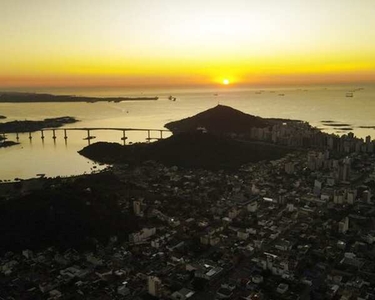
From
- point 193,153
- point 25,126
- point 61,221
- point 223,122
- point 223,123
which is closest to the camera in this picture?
point 61,221

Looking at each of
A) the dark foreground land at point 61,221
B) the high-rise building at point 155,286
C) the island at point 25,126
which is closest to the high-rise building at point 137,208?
the dark foreground land at point 61,221

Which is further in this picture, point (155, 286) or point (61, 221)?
point (61, 221)

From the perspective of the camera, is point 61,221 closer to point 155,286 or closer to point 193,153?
point 155,286

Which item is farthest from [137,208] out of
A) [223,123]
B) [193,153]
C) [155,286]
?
[223,123]

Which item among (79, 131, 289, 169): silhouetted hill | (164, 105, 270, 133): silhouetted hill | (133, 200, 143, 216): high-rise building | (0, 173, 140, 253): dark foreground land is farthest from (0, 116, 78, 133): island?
(133, 200, 143, 216): high-rise building

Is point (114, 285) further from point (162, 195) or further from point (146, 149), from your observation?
point (146, 149)

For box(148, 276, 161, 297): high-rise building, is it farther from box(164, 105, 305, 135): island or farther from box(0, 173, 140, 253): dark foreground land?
box(164, 105, 305, 135): island

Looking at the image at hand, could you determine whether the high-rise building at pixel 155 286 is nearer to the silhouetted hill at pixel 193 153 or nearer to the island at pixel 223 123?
the silhouetted hill at pixel 193 153
